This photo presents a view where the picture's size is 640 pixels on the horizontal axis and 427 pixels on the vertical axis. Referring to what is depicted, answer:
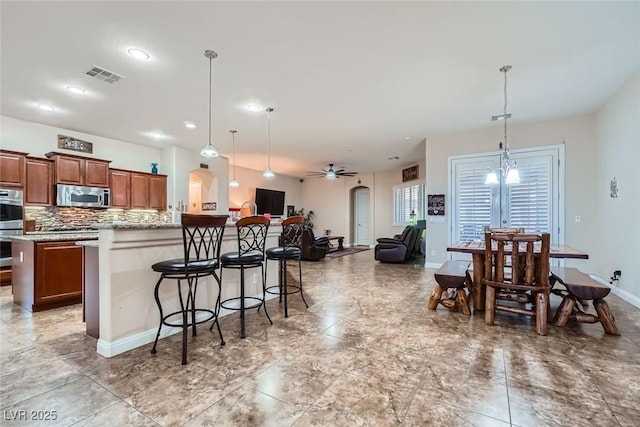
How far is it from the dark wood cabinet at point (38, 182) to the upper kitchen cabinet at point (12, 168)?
96mm

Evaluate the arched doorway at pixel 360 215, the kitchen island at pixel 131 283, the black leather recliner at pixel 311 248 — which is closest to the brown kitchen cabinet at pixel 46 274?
the kitchen island at pixel 131 283

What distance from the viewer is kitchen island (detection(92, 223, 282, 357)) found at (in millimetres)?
2301

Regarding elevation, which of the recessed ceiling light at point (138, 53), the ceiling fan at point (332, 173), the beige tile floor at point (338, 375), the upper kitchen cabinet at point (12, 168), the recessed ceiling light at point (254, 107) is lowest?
the beige tile floor at point (338, 375)

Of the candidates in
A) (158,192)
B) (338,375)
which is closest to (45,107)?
(158,192)

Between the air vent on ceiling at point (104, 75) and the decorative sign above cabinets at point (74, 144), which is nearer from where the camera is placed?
the air vent on ceiling at point (104, 75)

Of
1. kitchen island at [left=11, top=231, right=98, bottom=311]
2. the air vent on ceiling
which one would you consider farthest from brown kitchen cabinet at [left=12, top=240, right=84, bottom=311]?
the air vent on ceiling

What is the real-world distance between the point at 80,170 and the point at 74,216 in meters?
0.95

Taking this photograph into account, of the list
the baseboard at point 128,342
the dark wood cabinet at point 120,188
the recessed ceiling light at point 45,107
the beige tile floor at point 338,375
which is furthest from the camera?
the dark wood cabinet at point 120,188

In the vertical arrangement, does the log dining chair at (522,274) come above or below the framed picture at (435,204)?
below

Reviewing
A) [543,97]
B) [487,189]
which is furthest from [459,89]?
[487,189]

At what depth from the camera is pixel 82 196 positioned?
5688 mm

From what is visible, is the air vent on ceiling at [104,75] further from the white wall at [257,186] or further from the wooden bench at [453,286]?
the white wall at [257,186]

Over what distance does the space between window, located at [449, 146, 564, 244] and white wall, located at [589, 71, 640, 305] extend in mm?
581

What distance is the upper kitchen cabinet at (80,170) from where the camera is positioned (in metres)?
5.38
